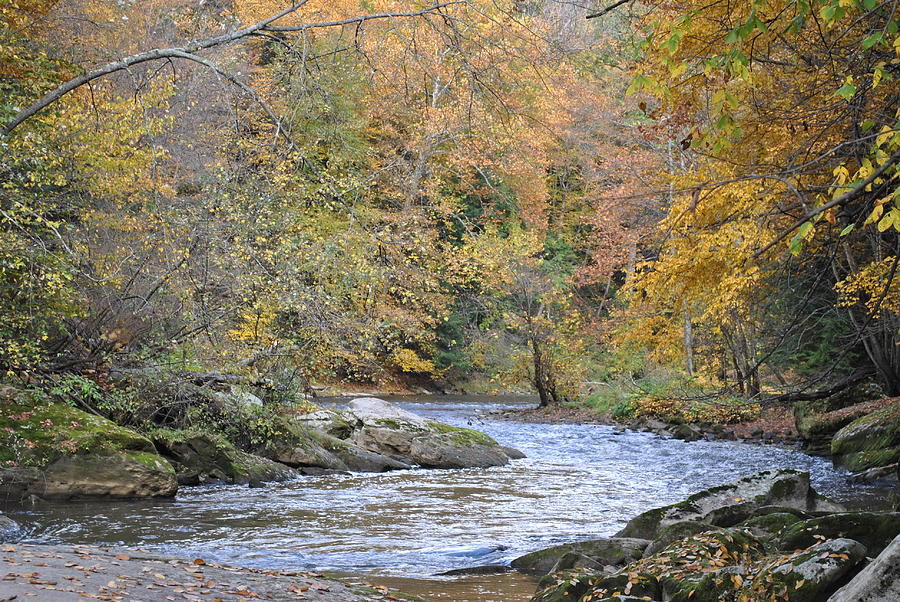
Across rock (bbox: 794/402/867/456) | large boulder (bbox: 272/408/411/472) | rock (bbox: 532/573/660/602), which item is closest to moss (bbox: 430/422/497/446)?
large boulder (bbox: 272/408/411/472)

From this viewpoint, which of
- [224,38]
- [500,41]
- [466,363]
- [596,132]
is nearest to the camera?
[500,41]

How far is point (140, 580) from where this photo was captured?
218 inches

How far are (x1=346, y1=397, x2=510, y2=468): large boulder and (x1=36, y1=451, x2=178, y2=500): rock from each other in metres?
5.34

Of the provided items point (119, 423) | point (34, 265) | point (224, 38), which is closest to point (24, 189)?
point (34, 265)

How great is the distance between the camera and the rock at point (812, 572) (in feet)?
15.3

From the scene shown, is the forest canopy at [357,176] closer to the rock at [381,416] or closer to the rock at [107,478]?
the rock at [381,416]

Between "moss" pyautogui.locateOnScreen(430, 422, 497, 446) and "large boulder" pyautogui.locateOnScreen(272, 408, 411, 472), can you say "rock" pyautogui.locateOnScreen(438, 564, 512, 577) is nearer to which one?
"large boulder" pyautogui.locateOnScreen(272, 408, 411, 472)

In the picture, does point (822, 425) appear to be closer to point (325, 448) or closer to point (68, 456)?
point (325, 448)

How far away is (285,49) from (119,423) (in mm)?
6441

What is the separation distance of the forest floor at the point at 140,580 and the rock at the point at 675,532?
7.48 feet

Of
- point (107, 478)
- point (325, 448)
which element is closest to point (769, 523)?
point (107, 478)

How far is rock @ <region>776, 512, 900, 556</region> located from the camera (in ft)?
18.0

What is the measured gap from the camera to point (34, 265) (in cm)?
928

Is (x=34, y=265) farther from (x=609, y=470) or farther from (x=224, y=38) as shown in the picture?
(x=609, y=470)
